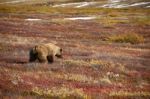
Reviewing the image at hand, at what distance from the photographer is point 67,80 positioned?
54.5 ft

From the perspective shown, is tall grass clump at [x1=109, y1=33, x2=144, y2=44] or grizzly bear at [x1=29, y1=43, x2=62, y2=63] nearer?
grizzly bear at [x1=29, y1=43, x2=62, y2=63]

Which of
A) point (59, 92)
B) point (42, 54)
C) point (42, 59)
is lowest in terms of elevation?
point (42, 59)

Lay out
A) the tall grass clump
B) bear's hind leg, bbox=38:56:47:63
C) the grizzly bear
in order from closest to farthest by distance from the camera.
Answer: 1. the grizzly bear
2. bear's hind leg, bbox=38:56:47:63
3. the tall grass clump

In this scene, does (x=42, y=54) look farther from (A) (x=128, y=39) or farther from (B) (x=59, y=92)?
(A) (x=128, y=39)

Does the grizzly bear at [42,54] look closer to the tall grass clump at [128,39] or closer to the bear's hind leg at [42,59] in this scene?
the bear's hind leg at [42,59]

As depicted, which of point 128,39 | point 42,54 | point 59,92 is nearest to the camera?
point 59,92

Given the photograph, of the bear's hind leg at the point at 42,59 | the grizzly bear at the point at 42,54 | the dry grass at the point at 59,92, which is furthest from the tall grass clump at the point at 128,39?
the dry grass at the point at 59,92

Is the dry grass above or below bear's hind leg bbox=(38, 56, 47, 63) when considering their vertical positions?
above

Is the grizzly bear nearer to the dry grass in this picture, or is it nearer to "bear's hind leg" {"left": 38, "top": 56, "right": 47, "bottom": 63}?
"bear's hind leg" {"left": 38, "top": 56, "right": 47, "bottom": 63}

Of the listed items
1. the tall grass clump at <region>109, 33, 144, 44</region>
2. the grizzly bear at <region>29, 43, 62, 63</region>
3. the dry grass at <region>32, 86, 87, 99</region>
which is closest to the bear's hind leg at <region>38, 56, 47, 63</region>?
the grizzly bear at <region>29, 43, 62, 63</region>

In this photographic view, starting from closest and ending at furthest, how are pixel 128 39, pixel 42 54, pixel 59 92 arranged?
pixel 59 92 → pixel 42 54 → pixel 128 39

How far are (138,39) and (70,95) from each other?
106 feet

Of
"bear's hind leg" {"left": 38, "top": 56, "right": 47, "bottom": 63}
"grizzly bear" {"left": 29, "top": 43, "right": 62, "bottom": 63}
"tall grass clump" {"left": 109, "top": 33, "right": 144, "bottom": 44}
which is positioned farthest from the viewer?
"tall grass clump" {"left": 109, "top": 33, "right": 144, "bottom": 44}

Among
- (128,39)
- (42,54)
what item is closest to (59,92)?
(42,54)
